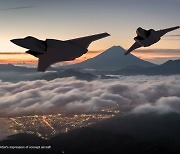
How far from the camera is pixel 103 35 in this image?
38.9m

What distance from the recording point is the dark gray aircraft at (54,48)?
106ft

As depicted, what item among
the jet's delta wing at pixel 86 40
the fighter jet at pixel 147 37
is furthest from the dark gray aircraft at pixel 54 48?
the fighter jet at pixel 147 37

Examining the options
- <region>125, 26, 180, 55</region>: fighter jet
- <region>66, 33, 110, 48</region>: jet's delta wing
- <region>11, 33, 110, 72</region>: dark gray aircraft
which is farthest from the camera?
<region>125, 26, 180, 55</region>: fighter jet

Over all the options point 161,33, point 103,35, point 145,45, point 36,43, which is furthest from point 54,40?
point 161,33

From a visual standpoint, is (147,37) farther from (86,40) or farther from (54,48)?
(54,48)

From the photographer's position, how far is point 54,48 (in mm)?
33375

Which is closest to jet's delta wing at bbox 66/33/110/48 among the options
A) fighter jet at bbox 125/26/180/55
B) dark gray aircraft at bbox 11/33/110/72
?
dark gray aircraft at bbox 11/33/110/72

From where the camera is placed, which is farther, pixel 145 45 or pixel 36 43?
pixel 145 45

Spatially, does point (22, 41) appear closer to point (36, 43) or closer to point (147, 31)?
point (36, 43)

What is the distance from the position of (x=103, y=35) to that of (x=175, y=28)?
40.3 ft

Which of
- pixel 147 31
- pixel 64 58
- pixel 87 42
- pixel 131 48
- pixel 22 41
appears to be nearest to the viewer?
pixel 22 41

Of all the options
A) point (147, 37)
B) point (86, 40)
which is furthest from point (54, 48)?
point (147, 37)

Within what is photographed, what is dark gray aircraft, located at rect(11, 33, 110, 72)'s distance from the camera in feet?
106

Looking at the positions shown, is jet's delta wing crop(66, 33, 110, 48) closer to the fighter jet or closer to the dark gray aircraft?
the dark gray aircraft
